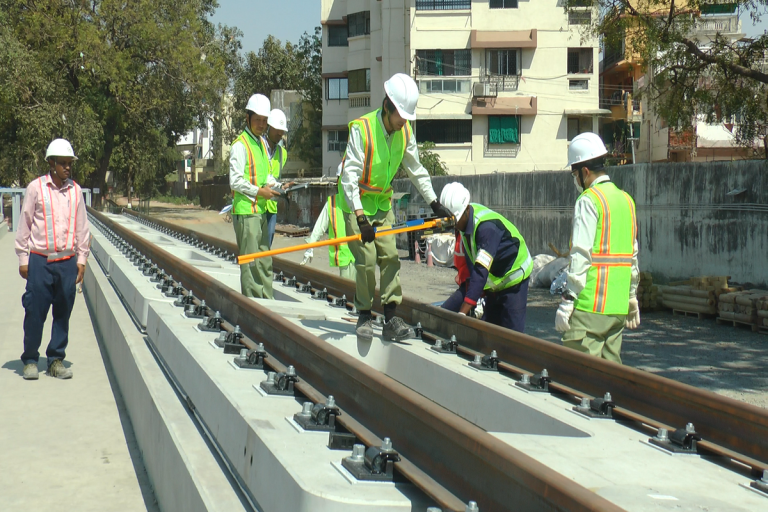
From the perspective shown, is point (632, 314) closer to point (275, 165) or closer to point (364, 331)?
point (364, 331)

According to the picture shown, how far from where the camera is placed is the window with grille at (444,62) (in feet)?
160

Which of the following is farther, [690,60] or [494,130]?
[494,130]

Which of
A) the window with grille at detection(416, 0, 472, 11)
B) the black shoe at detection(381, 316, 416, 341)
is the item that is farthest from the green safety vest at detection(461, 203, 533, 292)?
the window with grille at detection(416, 0, 472, 11)

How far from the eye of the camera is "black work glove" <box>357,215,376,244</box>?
6.13 metres

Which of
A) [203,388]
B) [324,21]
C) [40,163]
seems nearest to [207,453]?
[203,388]

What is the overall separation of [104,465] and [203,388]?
1270 millimetres

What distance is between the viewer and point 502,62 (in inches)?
1925

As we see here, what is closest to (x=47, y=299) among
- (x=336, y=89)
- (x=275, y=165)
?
(x=275, y=165)

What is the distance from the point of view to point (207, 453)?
4.32m

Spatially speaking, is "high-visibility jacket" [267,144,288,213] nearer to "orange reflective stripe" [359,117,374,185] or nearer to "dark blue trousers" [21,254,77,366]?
"dark blue trousers" [21,254,77,366]

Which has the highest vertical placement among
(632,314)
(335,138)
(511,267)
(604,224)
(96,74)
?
(96,74)

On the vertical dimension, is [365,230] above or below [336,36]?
below

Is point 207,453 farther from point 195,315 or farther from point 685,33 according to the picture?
point 685,33

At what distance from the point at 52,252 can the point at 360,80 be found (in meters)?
49.8
